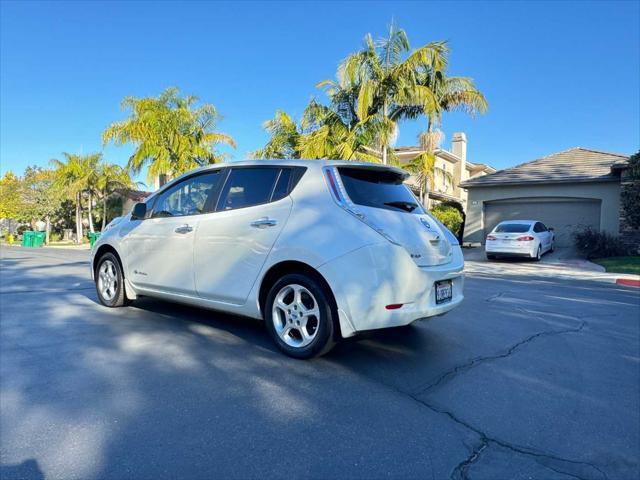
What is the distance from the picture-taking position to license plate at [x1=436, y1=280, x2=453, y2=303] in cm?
418

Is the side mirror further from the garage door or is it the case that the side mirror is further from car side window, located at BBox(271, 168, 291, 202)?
the garage door

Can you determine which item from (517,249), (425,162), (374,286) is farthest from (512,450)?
(425,162)

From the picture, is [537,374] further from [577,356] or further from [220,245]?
[220,245]

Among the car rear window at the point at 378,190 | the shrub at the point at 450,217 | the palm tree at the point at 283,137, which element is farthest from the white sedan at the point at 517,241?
the car rear window at the point at 378,190

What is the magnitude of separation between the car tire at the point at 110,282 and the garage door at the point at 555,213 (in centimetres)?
2140

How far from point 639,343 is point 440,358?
8.90ft

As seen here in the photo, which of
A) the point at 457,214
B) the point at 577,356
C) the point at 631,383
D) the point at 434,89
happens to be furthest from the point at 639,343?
the point at 457,214

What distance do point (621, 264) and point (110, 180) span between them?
31.4m

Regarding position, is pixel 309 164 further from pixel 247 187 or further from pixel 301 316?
pixel 301 316

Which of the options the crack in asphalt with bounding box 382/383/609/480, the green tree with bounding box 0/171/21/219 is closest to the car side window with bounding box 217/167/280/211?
the crack in asphalt with bounding box 382/383/609/480

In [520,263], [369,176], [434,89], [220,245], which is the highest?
[434,89]

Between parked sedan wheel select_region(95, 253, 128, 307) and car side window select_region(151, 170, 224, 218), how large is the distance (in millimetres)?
986

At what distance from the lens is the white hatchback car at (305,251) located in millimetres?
3811

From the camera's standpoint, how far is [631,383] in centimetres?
402
